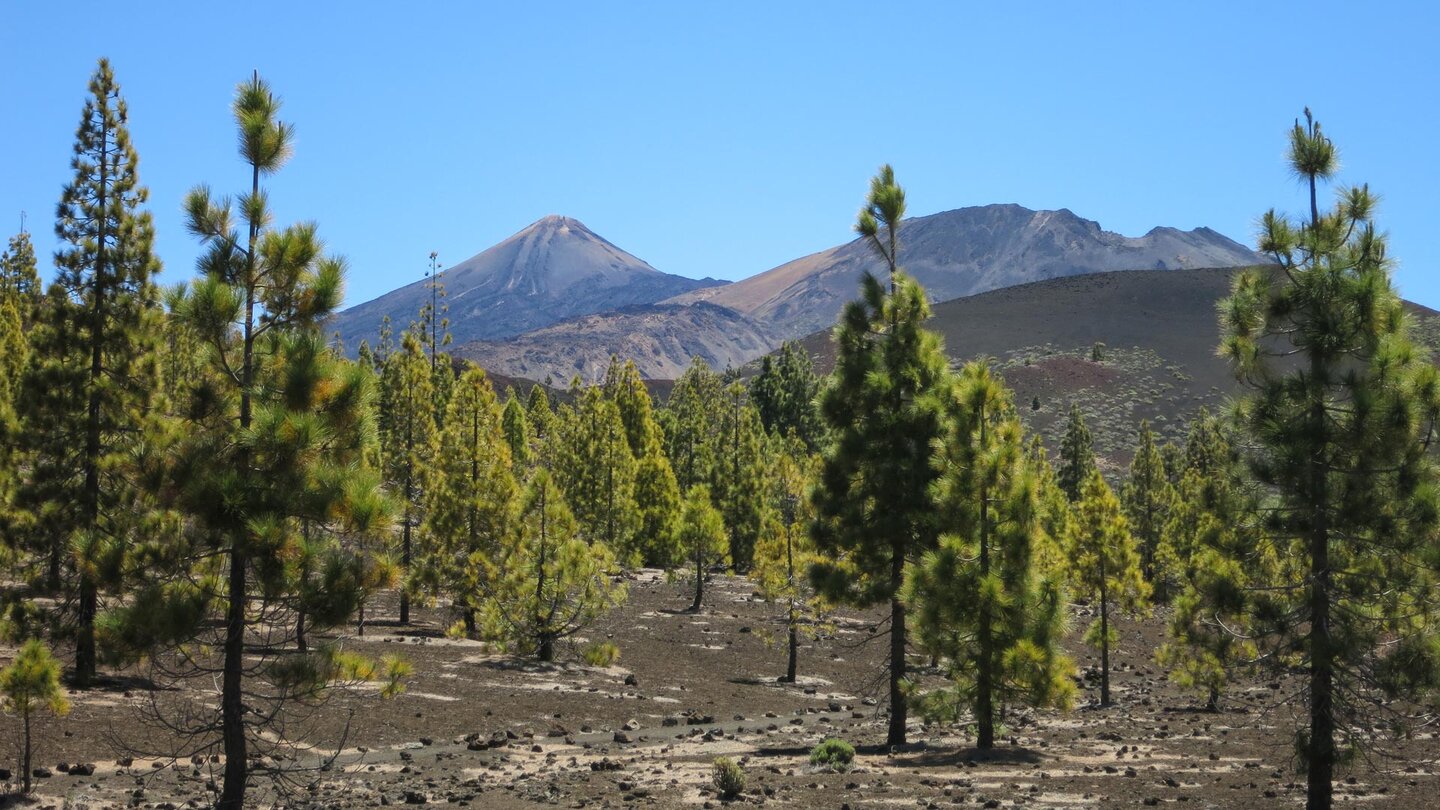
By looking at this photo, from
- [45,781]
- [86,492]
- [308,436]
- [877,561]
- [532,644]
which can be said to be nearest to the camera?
[308,436]

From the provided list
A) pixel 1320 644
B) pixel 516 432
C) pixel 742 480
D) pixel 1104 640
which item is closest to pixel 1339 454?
pixel 1320 644

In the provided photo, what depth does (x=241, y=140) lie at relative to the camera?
1209cm

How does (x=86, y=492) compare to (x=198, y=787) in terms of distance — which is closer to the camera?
(x=198, y=787)

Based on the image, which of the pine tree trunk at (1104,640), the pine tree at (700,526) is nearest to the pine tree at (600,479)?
the pine tree at (700,526)

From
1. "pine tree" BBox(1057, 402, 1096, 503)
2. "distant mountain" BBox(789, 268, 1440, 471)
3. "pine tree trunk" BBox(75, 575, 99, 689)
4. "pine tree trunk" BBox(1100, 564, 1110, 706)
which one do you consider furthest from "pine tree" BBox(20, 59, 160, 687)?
"distant mountain" BBox(789, 268, 1440, 471)

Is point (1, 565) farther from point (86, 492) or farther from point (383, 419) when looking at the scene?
point (383, 419)

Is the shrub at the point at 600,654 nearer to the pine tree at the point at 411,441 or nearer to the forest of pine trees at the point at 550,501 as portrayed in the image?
the forest of pine trees at the point at 550,501

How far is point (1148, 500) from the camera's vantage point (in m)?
69.9

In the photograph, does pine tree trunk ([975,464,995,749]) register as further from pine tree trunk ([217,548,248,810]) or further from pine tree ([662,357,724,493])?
pine tree ([662,357,724,493])

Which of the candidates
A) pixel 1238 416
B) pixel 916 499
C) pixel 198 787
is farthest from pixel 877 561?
pixel 198 787

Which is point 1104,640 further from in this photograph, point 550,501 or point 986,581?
point 550,501

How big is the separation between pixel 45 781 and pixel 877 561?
15129mm

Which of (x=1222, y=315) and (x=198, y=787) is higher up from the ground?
(x=1222, y=315)

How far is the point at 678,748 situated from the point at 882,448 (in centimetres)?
739
